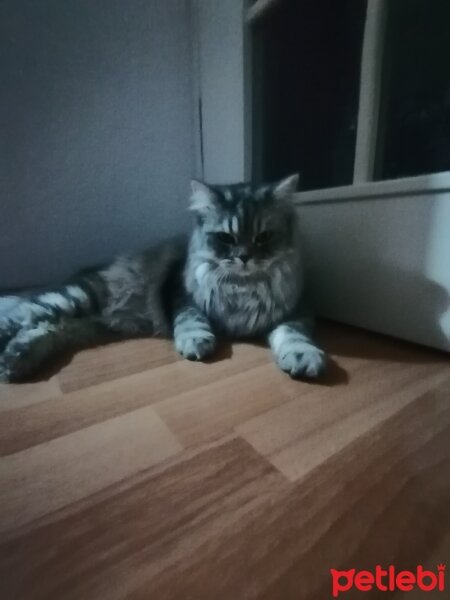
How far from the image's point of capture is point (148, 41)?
156 centimetres

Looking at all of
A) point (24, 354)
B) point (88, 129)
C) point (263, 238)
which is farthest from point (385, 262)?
point (88, 129)

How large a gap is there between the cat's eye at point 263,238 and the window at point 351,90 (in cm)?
35

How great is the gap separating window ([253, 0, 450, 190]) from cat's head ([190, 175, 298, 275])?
0.29 metres

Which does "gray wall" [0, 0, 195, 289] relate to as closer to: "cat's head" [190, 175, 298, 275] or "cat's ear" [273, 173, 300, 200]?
"cat's head" [190, 175, 298, 275]

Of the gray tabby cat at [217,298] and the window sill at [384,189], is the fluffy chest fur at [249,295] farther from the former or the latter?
the window sill at [384,189]

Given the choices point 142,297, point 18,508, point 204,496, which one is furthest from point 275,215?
point 18,508

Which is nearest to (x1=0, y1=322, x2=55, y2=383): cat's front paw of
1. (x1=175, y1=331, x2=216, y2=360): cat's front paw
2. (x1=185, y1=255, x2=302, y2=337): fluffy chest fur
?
(x1=175, y1=331, x2=216, y2=360): cat's front paw

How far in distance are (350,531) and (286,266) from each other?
2.54 feet

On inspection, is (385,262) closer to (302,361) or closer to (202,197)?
(302,361)

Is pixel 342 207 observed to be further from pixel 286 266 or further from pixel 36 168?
pixel 36 168

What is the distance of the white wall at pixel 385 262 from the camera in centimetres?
93

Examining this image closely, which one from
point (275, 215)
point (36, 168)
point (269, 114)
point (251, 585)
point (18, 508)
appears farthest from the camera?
point (269, 114)

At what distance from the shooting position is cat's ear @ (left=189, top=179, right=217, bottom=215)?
111cm

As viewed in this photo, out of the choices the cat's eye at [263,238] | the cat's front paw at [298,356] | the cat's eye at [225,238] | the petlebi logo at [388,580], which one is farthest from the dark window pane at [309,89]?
the petlebi logo at [388,580]
